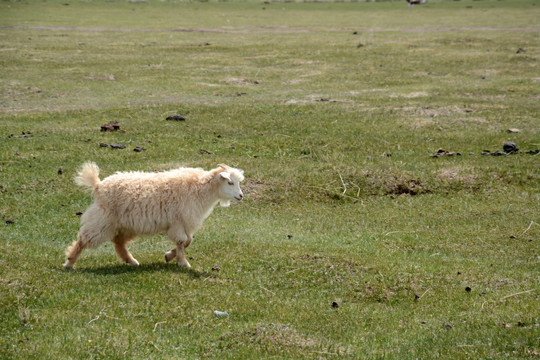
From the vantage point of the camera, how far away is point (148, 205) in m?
11.1

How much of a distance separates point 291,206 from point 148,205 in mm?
5908

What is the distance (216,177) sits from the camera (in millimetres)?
11500

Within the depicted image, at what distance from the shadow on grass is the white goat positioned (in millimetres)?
219

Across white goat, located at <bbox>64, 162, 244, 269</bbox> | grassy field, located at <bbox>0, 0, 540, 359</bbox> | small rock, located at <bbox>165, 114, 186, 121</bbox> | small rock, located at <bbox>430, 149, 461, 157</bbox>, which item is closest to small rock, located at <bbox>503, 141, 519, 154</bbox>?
grassy field, located at <bbox>0, 0, 540, 359</bbox>

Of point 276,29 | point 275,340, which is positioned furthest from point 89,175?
point 276,29

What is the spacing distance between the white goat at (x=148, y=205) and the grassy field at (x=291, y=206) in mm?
552

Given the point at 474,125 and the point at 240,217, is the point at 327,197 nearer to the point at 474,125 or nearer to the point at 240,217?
the point at 240,217

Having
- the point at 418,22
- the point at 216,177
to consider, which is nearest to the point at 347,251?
the point at 216,177

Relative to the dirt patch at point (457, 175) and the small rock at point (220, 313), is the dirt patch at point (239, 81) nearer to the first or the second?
the dirt patch at point (457, 175)

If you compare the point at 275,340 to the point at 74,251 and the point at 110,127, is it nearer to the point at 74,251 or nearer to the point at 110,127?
the point at 74,251

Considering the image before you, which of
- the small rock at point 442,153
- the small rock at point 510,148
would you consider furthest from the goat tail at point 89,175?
the small rock at point 510,148

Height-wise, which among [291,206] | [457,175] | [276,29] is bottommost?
[291,206]

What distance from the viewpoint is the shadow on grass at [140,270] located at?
10820 millimetres

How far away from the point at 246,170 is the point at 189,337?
381 inches
